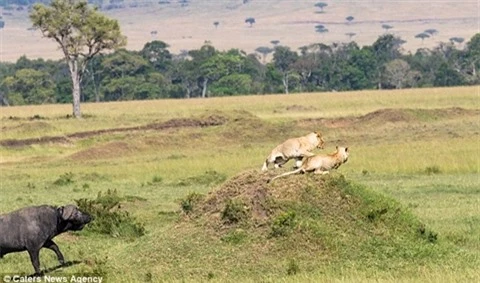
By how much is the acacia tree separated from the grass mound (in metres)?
41.3

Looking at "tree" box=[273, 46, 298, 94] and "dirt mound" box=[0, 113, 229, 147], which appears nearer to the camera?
"dirt mound" box=[0, 113, 229, 147]

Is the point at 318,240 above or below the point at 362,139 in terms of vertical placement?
above

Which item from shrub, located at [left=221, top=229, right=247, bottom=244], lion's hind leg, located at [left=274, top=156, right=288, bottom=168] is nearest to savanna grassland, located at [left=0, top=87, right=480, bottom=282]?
shrub, located at [left=221, top=229, right=247, bottom=244]

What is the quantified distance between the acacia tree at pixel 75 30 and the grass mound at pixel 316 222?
41321mm

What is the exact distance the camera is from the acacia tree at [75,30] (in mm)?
54594

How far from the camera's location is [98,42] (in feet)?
185

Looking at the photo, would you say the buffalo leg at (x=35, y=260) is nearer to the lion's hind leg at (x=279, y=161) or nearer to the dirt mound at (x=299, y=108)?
the lion's hind leg at (x=279, y=161)

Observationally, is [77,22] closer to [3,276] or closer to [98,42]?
[98,42]

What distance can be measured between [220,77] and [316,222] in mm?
82721

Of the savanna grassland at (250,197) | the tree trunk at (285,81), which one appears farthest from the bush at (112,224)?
the tree trunk at (285,81)

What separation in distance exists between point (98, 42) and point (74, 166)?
927 inches

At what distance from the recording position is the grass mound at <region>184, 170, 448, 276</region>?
1295 cm

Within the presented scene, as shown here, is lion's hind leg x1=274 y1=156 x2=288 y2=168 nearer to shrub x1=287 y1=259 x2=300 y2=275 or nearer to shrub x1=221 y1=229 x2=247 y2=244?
shrub x1=221 y1=229 x2=247 y2=244

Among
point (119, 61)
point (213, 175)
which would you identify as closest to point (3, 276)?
point (213, 175)
